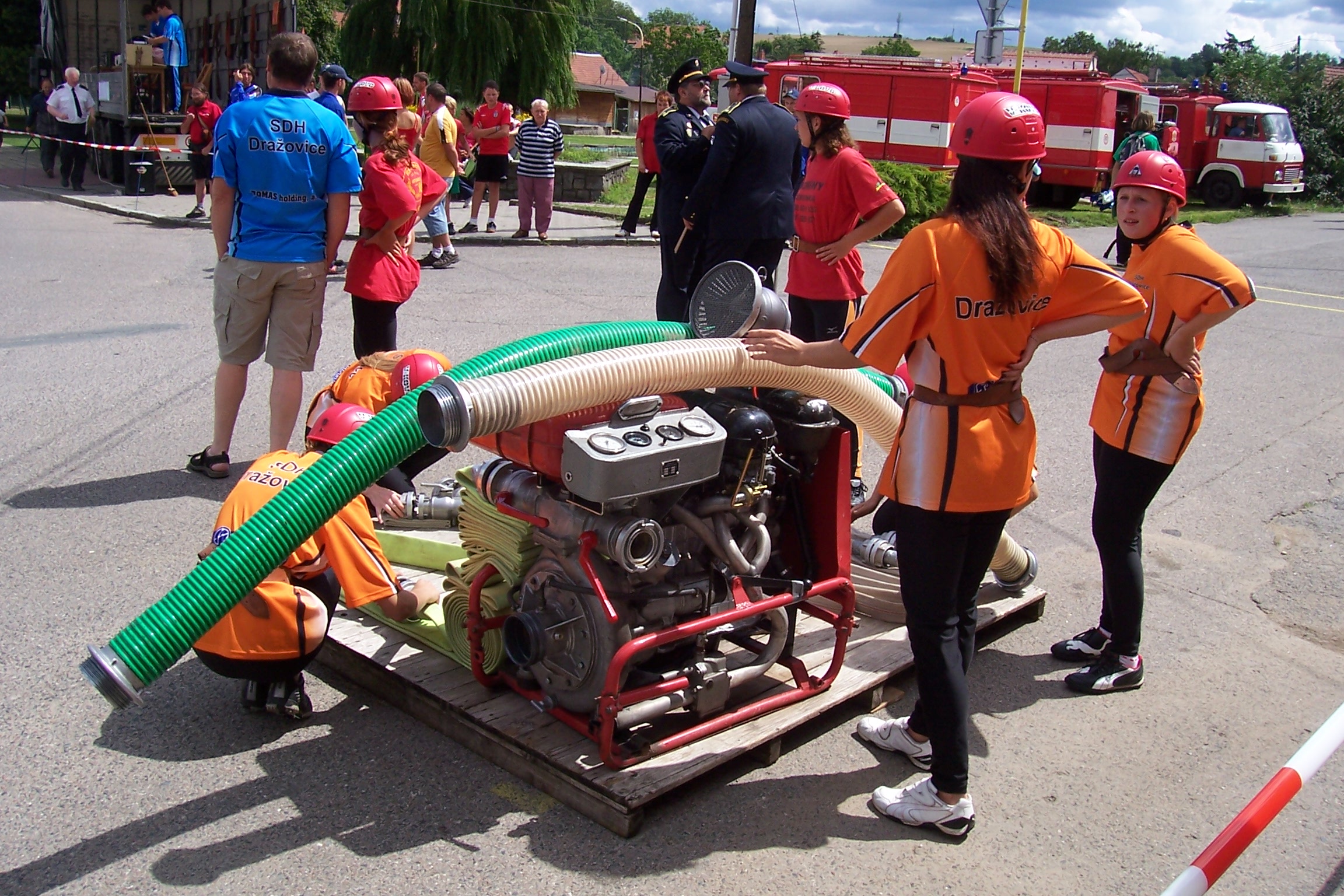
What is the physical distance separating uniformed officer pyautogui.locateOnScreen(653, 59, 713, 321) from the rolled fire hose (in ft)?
11.1

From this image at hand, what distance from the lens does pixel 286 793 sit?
9.91 ft

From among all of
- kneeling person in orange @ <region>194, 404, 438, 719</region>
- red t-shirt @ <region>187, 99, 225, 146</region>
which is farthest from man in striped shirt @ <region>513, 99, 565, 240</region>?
kneeling person in orange @ <region>194, 404, 438, 719</region>

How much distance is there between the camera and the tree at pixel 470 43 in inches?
1111

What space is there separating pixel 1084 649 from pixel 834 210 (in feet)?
8.11

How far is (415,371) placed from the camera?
3.59 meters

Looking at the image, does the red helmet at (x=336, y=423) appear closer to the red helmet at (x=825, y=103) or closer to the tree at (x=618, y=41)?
the red helmet at (x=825, y=103)

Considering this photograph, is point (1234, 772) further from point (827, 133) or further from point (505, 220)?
point (505, 220)

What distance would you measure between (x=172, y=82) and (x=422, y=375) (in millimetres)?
17604

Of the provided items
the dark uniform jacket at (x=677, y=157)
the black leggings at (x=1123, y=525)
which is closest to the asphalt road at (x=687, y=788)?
the black leggings at (x=1123, y=525)

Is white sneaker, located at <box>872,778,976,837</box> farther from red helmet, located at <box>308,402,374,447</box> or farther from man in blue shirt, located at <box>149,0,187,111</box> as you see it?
man in blue shirt, located at <box>149,0,187,111</box>

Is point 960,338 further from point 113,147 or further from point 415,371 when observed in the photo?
point 113,147

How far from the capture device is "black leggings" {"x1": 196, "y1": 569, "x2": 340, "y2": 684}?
125 inches

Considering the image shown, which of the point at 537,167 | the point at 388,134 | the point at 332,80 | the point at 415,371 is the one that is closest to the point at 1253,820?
the point at 415,371

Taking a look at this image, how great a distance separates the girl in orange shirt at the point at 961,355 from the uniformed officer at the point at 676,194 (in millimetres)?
3859
